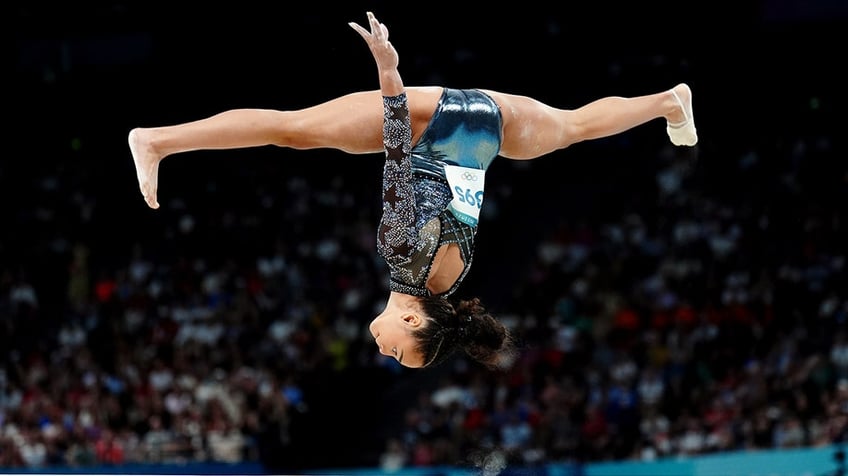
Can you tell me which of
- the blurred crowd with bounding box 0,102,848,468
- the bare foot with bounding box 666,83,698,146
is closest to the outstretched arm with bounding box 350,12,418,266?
the bare foot with bounding box 666,83,698,146

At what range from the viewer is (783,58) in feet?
40.7

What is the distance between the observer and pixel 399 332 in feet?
14.7

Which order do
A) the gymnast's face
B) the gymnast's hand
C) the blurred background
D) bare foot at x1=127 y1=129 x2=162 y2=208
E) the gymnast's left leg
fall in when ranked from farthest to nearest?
1. the blurred background
2. the gymnast's left leg
3. bare foot at x1=127 y1=129 x2=162 y2=208
4. the gymnast's face
5. the gymnast's hand

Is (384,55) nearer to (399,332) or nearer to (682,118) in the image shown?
(399,332)

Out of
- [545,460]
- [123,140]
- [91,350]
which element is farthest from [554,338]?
[123,140]

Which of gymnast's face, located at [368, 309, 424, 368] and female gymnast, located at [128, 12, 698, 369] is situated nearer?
female gymnast, located at [128, 12, 698, 369]

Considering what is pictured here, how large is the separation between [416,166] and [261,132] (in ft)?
2.16

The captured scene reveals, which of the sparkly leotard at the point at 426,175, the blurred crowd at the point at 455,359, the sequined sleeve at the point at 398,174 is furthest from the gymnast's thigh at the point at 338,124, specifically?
the blurred crowd at the point at 455,359

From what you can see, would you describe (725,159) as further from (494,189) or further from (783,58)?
(494,189)

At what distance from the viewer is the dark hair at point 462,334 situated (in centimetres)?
455

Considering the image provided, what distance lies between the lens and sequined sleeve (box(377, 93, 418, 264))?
169 inches

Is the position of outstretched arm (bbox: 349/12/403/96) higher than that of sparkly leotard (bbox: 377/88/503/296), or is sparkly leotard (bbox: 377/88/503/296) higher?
outstretched arm (bbox: 349/12/403/96)

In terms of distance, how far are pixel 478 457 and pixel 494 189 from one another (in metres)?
8.01

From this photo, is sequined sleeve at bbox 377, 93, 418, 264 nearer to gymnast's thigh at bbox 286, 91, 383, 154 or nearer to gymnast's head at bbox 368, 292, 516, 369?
gymnast's head at bbox 368, 292, 516, 369
